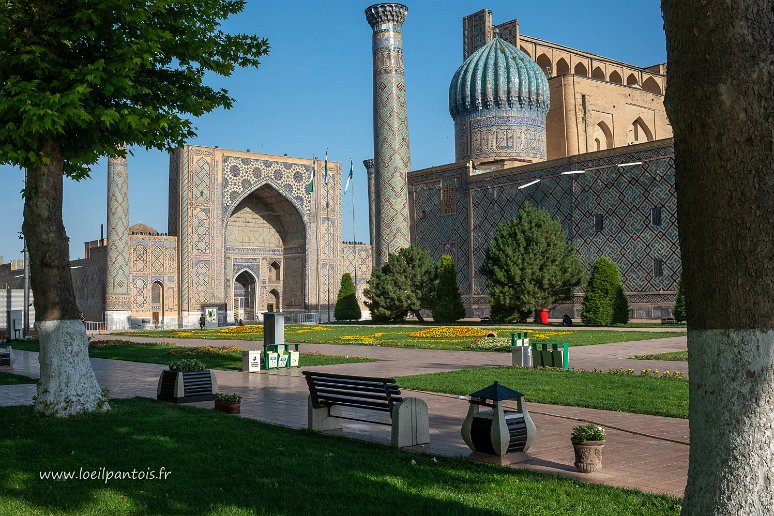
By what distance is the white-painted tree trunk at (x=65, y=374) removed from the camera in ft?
24.7

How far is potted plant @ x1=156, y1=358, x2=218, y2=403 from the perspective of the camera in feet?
28.6

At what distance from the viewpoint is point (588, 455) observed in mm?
5016

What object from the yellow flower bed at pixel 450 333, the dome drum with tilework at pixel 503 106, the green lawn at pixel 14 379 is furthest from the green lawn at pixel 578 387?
the dome drum with tilework at pixel 503 106

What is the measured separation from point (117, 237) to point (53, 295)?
28.0m

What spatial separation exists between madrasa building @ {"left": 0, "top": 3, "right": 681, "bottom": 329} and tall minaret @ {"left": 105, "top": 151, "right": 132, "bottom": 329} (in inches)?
2.5

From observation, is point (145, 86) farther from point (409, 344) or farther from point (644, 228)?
point (644, 228)

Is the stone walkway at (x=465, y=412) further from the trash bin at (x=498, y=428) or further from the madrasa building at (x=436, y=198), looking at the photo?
the madrasa building at (x=436, y=198)

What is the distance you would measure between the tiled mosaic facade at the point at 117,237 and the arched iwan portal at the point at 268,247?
21.3 ft

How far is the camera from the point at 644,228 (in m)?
26.0

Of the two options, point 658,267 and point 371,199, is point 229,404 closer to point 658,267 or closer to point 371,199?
point 658,267

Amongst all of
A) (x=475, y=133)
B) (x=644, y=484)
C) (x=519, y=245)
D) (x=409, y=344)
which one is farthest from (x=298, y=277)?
(x=644, y=484)

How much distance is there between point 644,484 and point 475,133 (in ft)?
101

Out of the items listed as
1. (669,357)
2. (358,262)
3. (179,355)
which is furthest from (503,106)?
(669,357)

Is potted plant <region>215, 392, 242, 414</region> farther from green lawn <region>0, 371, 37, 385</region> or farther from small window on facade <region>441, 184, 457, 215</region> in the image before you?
small window on facade <region>441, 184, 457, 215</region>
